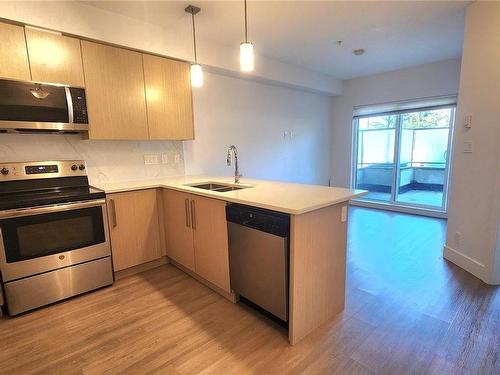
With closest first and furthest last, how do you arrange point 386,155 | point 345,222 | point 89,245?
1. point 345,222
2. point 89,245
3. point 386,155

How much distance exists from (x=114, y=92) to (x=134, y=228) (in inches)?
52.9

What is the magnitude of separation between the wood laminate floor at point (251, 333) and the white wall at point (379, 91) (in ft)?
10.2

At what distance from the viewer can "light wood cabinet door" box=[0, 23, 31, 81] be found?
1996mm

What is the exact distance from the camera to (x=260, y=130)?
13.8 ft

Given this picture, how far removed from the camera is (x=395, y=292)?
7.36 feet

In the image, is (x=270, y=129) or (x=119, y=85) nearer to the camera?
(x=119, y=85)

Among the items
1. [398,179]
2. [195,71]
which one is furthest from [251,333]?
[398,179]

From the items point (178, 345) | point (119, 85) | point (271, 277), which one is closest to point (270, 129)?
point (119, 85)

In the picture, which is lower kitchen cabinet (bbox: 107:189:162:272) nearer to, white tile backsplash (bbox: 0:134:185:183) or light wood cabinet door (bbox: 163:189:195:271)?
light wood cabinet door (bbox: 163:189:195:271)

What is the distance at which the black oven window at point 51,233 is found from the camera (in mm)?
1975

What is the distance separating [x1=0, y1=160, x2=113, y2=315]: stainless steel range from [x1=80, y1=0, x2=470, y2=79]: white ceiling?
65.5 inches

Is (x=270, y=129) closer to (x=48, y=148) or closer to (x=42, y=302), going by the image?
(x=48, y=148)

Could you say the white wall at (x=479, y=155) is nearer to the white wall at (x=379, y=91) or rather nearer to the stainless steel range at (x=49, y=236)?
the white wall at (x=379, y=91)

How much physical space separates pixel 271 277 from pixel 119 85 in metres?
2.29
